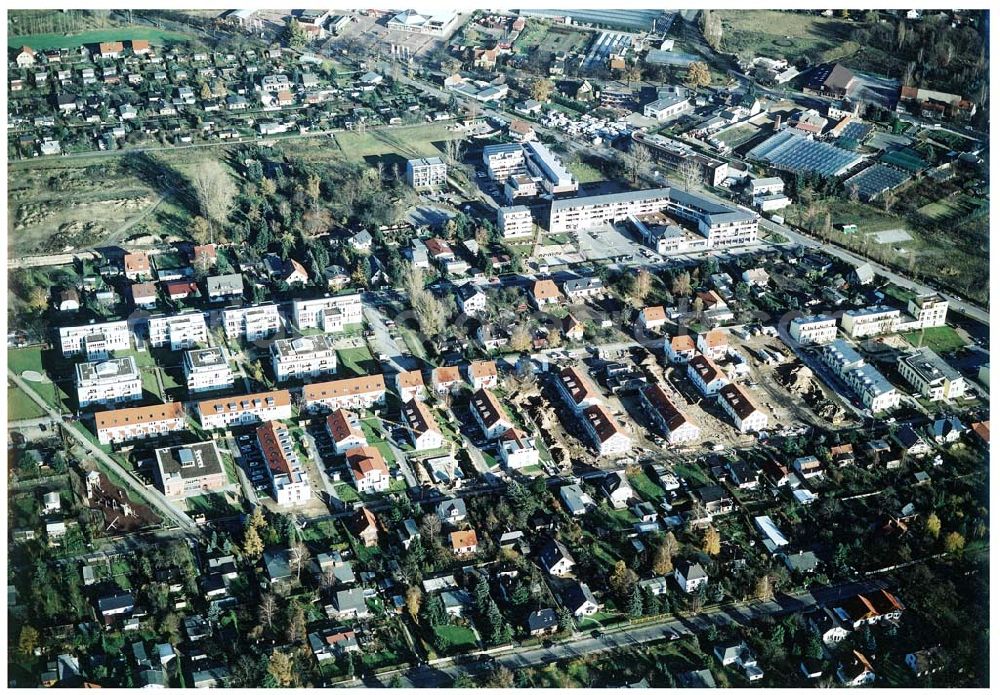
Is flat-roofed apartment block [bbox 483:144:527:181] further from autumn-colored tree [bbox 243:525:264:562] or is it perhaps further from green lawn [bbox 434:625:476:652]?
green lawn [bbox 434:625:476:652]

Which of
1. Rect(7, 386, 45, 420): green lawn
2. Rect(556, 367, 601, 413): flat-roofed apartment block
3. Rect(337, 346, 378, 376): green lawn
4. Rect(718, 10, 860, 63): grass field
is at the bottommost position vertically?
Rect(7, 386, 45, 420): green lawn

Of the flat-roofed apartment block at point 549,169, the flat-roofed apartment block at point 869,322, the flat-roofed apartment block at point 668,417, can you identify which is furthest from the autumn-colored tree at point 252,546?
the flat-roofed apartment block at point 549,169

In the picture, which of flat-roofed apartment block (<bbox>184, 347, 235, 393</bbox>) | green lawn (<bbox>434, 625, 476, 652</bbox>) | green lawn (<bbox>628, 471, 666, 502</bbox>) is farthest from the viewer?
flat-roofed apartment block (<bbox>184, 347, 235, 393</bbox>)

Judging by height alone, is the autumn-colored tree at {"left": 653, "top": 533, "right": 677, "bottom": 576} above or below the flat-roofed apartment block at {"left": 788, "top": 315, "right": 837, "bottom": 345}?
below

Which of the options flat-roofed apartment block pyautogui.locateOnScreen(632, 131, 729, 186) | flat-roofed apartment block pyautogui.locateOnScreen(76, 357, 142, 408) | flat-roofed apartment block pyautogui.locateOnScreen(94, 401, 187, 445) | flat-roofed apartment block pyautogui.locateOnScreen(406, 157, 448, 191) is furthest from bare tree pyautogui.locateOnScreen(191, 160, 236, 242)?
flat-roofed apartment block pyautogui.locateOnScreen(632, 131, 729, 186)

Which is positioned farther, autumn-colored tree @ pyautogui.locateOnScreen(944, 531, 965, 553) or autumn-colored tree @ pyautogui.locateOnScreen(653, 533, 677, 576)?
autumn-colored tree @ pyautogui.locateOnScreen(944, 531, 965, 553)

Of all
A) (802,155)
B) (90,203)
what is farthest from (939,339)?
(90,203)

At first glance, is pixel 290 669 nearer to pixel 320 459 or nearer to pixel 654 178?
pixel 320 459
